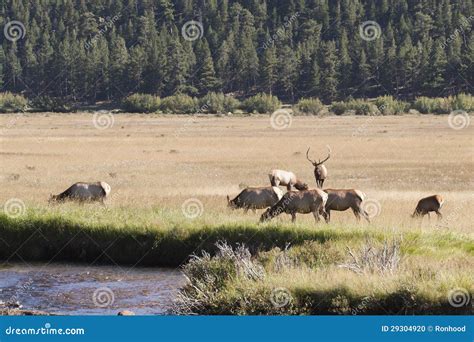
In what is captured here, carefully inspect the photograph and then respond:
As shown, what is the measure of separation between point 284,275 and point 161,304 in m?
2.87

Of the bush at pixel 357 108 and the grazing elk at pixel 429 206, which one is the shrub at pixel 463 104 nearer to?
the bush at pixel 357 108

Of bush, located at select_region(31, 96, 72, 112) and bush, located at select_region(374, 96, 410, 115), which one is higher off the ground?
bush, located at select_region(31, 96, 72, 112)

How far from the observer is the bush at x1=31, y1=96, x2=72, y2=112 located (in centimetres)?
14462

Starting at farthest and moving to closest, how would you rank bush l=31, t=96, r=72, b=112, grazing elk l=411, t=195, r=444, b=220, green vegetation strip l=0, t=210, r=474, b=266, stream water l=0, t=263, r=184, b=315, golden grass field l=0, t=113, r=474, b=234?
bush l=31, t=96, r=72, b=112 < golden grass field l=0, t=113, r=474, b=234 < grazing elk l=411, t=195, r=444, b=220 < green vegetation strip l=0, t=210, r=474, b=266 < stream water l=0, t=263, r=184, b=315

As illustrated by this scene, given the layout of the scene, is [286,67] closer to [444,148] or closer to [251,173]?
[444,148]

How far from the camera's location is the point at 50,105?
481 feet

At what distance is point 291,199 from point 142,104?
120 metres

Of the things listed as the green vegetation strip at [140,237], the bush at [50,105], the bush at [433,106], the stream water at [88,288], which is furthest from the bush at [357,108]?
the stream water at [88,288]

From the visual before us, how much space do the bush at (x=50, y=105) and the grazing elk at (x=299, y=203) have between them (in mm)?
121494

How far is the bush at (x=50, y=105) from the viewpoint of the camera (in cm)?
14462

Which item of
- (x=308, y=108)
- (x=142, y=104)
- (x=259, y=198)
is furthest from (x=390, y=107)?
(x=259, y=198)

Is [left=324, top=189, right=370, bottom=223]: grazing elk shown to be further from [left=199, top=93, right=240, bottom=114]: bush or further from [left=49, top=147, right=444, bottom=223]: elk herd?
[left=199, top=93, right=240, bottom=114]: bush

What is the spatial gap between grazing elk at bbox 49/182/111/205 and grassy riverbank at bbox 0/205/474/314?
2405 millimetres

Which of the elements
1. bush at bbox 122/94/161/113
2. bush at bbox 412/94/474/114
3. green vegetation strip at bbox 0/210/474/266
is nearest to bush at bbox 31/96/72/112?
bush at bbox 122/94/161/113
